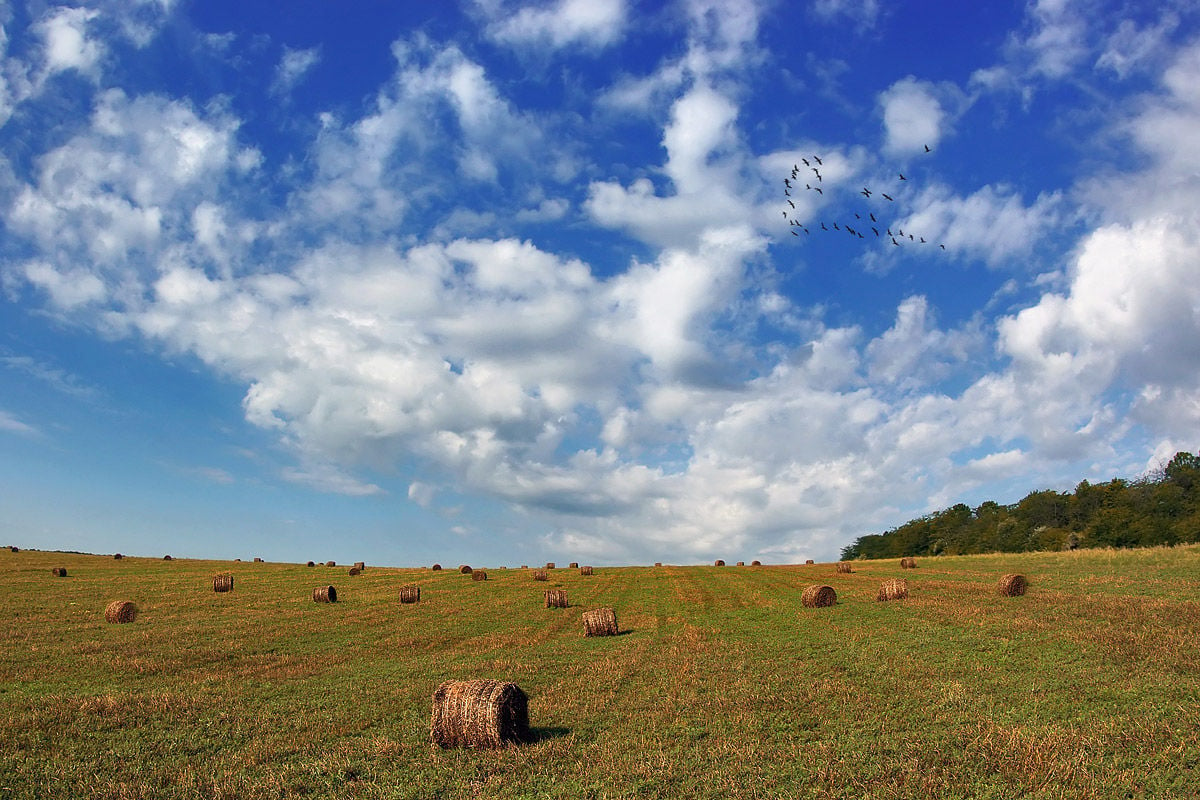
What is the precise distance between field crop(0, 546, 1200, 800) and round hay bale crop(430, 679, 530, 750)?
34 cm

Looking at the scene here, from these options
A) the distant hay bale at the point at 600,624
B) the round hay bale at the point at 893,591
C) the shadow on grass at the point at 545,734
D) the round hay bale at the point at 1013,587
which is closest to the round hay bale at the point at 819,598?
the round hay bale at the point at 893,591

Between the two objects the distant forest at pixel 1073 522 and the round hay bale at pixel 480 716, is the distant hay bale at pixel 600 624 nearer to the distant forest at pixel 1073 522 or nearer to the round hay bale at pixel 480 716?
→ the round hay bale at pixel 480 716

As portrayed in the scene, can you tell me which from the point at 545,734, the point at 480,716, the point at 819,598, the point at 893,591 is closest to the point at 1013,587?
the point at 893,591

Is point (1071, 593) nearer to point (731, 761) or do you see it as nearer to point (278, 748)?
point (731, 761)

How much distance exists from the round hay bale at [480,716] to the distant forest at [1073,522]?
95224 millimetres

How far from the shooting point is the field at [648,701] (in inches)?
398

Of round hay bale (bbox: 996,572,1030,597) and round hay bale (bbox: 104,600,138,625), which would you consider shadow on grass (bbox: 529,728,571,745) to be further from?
round hay bale (bbox: 104,600,138,625)

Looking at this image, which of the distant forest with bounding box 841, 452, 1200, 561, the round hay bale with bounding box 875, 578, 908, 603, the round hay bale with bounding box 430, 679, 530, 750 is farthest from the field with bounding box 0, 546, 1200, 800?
the distant forest with bounding box 841, 452, 1200, 561

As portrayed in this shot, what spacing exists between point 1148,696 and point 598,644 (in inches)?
577

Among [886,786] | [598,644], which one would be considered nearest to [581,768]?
[886,786]

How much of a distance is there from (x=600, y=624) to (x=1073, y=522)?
412ft

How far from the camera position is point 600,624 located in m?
25.0

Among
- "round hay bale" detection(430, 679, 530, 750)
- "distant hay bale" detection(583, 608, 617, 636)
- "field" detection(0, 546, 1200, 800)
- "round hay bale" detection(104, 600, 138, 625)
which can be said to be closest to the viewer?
"field" detection(0, 546, 1200, 800)

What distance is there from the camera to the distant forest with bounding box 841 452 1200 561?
93500 mm
